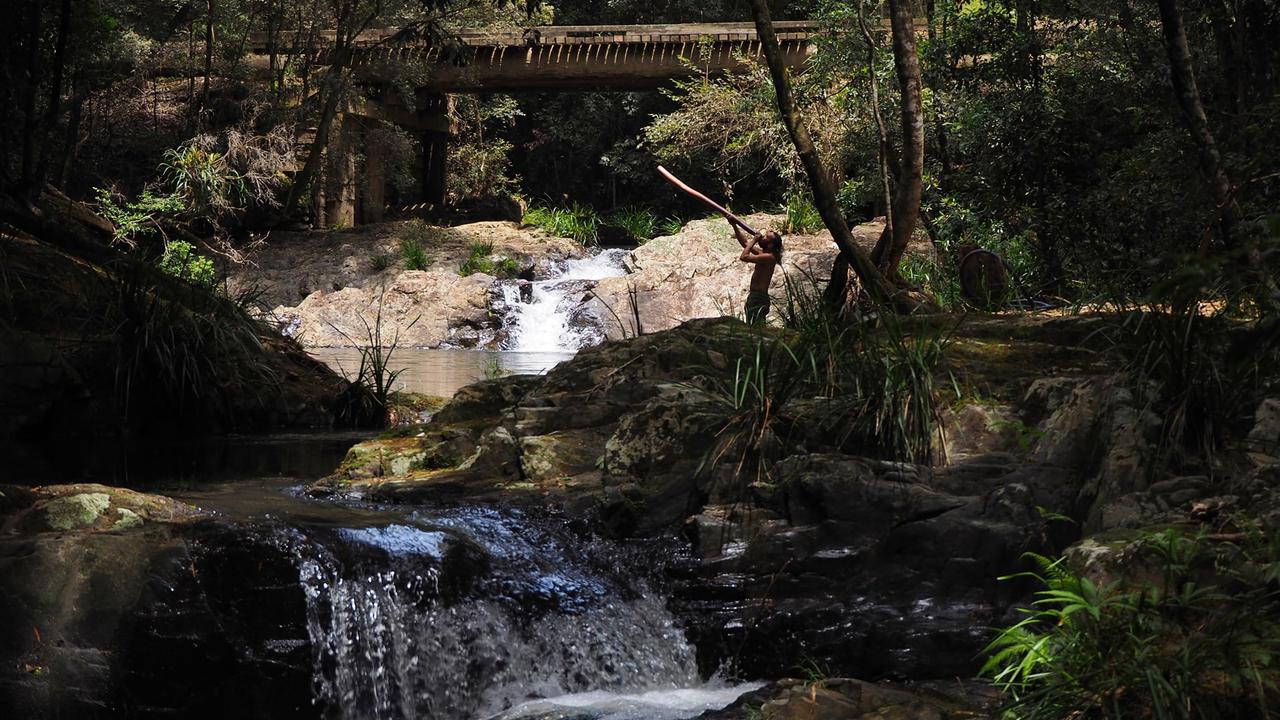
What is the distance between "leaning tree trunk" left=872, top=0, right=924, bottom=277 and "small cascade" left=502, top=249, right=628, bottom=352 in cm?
1044

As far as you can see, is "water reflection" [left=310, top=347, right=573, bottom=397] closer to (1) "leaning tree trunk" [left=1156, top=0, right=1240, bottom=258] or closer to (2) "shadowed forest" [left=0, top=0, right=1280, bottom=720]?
(2) "shadowed forest" [left=0, top=0, right=1280, bottom=720]

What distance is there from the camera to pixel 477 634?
15.1ft

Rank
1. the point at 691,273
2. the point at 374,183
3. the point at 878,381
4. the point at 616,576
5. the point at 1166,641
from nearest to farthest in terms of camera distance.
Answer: the point at 1166,641 < the point at 616,576 < the point at 878,381 < the point at 691,273 < the point at 374,183

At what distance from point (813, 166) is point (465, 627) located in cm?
410

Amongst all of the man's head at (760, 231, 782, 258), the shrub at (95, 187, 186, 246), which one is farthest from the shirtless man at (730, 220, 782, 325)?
the shrub at (95, 187, 186, 246)

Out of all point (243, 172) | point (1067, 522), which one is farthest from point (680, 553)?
point (243, 172)

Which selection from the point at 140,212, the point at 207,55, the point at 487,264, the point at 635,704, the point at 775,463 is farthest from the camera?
the point at 487,264

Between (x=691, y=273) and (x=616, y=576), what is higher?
(x=691, y=273)

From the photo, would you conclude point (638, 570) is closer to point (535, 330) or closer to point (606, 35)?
point (535, 330)

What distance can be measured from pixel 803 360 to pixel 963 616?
1.55m

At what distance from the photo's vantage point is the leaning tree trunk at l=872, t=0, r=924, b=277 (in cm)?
702

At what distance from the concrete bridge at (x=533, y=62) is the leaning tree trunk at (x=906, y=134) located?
12713 millimetres

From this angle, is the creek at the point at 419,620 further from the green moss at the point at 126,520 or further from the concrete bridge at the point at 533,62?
the concrete bridge at the point at 533,62

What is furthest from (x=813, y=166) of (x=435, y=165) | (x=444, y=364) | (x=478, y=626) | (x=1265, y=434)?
(x=435, y=165)
